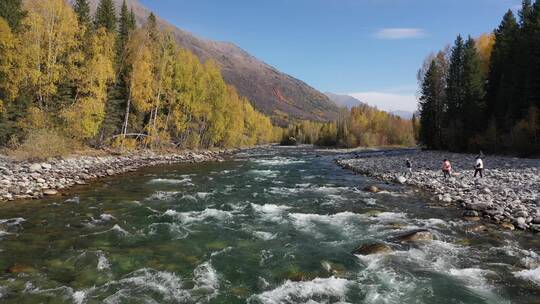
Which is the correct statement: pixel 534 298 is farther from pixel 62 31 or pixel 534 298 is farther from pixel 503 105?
pixel 503 105

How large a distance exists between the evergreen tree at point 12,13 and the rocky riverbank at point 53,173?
1399 centimetres

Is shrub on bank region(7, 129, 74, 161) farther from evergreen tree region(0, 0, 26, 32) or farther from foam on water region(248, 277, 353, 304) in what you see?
foam on water region(248, 277, 353, 304)

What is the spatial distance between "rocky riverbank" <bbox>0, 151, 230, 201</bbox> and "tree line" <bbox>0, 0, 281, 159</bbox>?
376 centimetres

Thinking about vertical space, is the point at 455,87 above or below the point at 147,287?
above

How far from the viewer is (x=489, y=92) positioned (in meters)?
63.1

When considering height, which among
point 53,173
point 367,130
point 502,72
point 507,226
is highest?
point 502,72

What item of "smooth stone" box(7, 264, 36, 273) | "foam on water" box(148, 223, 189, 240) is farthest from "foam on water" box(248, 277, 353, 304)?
"smooth stone" box(7, 264, 36, 273)

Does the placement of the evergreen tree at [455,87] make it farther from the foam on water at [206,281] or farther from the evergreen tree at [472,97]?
the foam on water at [206,281]

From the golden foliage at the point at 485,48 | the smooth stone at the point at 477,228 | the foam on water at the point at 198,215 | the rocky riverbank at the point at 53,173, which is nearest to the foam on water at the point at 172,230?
the foam on water at the point at 198,215

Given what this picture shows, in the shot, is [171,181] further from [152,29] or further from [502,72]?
[502,72]

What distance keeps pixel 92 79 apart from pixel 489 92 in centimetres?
6031

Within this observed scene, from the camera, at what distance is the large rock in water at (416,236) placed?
14.4 metres

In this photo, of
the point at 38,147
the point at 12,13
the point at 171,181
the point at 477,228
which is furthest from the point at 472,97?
the point at 12,13

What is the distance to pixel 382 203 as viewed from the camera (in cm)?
2167
